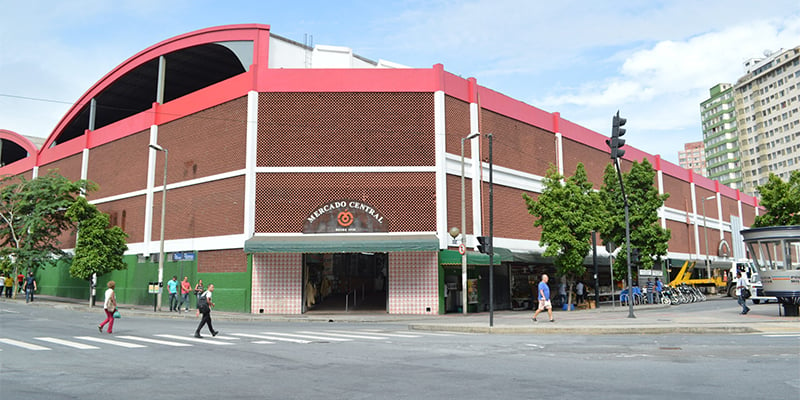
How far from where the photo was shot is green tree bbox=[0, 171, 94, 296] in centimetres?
3766

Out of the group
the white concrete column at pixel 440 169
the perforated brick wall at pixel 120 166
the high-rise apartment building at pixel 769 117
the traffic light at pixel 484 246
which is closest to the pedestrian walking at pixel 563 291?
the white concrete column at pixel 440 169

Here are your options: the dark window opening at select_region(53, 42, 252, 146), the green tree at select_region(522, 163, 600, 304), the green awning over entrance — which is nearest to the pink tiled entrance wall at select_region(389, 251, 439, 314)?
the green awning over entrance

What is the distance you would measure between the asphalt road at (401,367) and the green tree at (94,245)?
1821 cm

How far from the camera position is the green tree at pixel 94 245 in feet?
108

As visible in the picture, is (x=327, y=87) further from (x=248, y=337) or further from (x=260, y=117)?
(x=248, y=337)

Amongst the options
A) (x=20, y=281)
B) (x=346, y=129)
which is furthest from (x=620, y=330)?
(x=20, y=281)

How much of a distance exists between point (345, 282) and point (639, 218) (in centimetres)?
1924

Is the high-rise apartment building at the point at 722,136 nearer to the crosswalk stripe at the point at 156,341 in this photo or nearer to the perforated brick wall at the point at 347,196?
the perforated brick wall at the point at 347,196

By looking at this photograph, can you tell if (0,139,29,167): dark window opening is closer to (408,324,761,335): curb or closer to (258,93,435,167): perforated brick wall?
(258,93,435,167): perforated brick wall

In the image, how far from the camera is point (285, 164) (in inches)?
1146

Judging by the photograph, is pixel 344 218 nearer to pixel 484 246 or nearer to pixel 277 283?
pixel 277 283

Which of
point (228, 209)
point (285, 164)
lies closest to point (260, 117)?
point (285, 164)

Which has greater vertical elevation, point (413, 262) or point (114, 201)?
point (114, 201)

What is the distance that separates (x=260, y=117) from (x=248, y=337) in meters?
16.0
